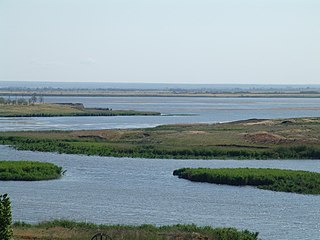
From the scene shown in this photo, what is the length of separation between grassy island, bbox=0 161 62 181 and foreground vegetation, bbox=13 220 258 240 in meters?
14.7

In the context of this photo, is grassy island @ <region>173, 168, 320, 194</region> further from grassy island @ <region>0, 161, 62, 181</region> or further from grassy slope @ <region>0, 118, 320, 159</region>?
grassy slope @ <region>0, 118, 320, 159</region>

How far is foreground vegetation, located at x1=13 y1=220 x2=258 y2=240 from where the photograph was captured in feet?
92.5

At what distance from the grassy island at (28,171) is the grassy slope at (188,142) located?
37.4 feet

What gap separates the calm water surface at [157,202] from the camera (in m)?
33.2

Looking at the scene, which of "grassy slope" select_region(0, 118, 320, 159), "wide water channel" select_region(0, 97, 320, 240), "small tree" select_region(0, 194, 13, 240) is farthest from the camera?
"grassy slope" select_region(0, 118, 320, 159)

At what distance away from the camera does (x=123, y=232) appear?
28.6m

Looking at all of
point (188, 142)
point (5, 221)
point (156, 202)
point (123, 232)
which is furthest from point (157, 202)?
point (188, 142)

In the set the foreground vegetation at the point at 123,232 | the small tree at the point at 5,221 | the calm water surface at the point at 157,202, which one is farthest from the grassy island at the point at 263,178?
the small tree at the point at 5,221

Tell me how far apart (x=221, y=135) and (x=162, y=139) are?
6157 mm

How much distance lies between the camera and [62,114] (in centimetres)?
11712

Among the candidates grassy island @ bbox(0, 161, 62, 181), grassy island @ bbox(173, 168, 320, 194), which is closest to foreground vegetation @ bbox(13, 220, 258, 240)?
grassy island @ bbox(173, 168, 320, 194)

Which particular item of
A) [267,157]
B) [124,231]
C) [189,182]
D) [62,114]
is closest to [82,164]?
[189,182]

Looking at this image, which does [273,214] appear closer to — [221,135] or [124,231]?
[124,231]

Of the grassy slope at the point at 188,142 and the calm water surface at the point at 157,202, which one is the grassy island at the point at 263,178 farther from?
the grassy slope at the point at 188,142
